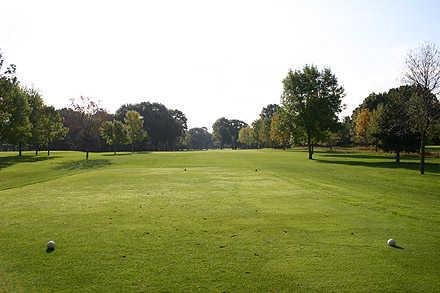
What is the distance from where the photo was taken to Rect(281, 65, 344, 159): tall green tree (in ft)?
203

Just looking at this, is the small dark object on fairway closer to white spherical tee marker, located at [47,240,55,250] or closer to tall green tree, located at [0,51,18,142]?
white spherical tee marker, located at [47,240,55,250]

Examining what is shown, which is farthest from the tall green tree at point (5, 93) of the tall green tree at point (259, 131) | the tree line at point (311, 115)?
the tall green tree at point (259, 131)

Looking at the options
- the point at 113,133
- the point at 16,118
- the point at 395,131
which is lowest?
the point at 395,131

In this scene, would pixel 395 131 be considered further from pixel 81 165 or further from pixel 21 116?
pixel 21 116

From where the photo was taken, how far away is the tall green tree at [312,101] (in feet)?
203

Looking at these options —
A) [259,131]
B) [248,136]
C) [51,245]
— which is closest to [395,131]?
[51,245]

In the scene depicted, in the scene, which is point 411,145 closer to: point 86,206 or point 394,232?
point 394,232

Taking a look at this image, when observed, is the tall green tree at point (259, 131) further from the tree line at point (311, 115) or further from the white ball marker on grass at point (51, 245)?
the white ball marker on grass at point (51, 245)

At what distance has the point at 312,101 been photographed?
2448 inches

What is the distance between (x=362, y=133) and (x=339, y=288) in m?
92.6

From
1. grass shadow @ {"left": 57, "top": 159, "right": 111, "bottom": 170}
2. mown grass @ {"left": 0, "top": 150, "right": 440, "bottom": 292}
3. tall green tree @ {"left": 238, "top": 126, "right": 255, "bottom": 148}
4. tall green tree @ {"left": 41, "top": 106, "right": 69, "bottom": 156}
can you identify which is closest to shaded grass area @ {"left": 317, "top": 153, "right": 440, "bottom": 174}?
mown grass @ {"left": 0, "top": 150, "right": 440, "bottom": 292}

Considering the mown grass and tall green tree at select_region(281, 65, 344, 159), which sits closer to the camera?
the mown grass

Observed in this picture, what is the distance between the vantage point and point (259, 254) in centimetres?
820

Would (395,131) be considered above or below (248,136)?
below
